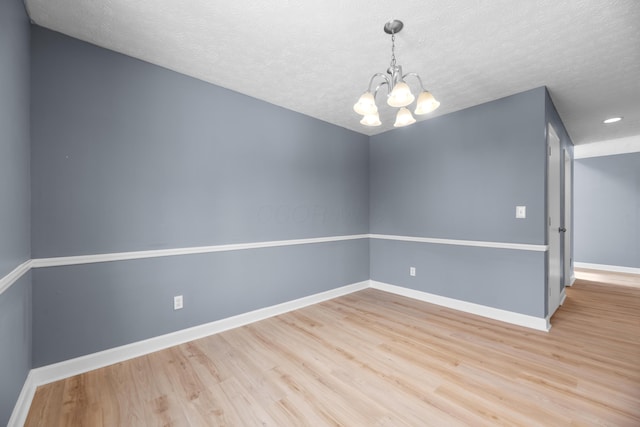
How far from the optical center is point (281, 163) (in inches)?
126

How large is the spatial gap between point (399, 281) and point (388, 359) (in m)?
1.88

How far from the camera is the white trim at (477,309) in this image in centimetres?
268

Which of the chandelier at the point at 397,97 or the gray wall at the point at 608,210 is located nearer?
the chandelier at the point at 397,97

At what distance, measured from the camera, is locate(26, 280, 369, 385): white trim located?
72.9 inches

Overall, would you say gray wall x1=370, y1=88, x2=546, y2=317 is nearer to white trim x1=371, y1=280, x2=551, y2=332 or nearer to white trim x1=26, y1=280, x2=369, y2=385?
white trim x1=371, y1=280, x2=551, y2=332

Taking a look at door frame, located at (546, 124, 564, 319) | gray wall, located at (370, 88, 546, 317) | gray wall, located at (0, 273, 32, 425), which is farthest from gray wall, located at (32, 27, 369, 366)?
door frame, located at (546, 124, 564, 319)

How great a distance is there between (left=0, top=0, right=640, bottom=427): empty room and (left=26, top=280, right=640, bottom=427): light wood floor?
0.02 m

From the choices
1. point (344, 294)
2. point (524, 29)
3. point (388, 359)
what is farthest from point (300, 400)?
point (524, 29)

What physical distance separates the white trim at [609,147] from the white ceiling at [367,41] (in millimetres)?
2583

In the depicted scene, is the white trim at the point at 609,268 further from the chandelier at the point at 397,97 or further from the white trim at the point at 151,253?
the chandelier at the point at 397,97

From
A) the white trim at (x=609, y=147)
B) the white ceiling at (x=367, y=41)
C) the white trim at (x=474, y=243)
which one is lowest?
the white trim at (x=474, y=243)

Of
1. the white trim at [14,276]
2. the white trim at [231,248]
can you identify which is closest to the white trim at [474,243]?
the white trim at [231,248]

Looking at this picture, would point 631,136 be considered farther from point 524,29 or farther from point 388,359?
point 388,359

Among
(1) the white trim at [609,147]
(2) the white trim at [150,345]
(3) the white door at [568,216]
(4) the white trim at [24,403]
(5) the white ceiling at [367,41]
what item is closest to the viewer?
(4) the white trim at [24,403]
